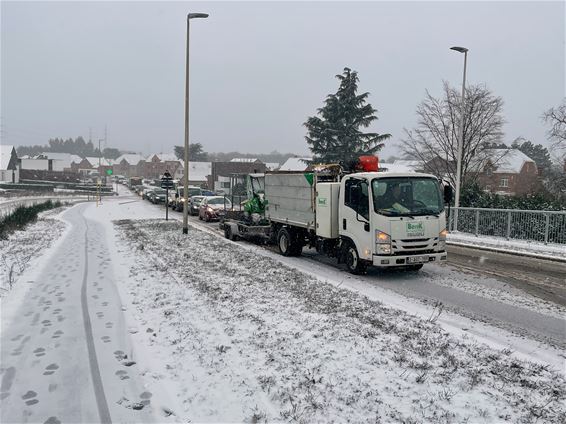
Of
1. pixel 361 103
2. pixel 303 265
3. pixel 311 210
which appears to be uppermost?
pixel 361 103

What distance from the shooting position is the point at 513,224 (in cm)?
1845

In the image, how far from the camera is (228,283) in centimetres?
925

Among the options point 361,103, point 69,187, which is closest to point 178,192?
point 361,103

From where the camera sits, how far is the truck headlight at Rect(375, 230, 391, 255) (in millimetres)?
9812

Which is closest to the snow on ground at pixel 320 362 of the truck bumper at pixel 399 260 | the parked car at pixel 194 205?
the truck bumper at pixel 399 260

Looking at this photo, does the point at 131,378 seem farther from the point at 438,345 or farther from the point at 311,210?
the point at 311,210

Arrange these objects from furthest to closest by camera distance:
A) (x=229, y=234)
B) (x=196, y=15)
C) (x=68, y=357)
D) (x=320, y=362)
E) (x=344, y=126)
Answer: (x=344, y=126) < (x=196, y=15) < (x=229, y=234) < (x=68, y=357) < (x=320, y=362)

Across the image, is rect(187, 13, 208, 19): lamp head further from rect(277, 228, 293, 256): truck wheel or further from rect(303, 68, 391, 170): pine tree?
rect(303, 68, 391, 170): pine tree

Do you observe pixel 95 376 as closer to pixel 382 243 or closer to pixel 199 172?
pixel 382 243

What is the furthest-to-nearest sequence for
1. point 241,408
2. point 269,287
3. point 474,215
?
1. point 474,215
2. point 269,287
3. point 241,408

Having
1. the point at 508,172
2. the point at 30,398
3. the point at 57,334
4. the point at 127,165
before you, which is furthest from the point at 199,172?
the point at 30,398

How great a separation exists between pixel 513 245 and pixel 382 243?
30.8 feet

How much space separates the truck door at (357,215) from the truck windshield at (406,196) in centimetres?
29

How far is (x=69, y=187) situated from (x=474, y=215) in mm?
77535
